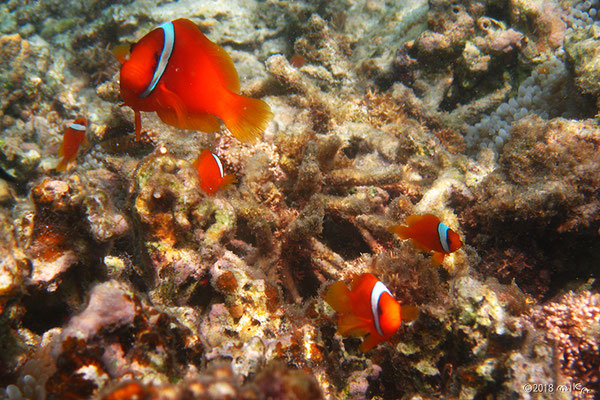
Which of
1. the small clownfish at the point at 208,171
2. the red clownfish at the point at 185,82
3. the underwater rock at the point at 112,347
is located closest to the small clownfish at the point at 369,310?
the underwater rock at the point at 112,347

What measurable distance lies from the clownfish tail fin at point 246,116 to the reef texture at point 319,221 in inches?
51.6

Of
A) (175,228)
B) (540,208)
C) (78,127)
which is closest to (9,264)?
(175,228)

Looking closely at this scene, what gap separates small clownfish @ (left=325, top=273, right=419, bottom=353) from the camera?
212 centimetres

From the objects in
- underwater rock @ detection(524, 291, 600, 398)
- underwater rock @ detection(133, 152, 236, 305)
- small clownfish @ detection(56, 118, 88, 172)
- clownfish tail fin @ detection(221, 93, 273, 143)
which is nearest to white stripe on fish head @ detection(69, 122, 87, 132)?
small clownfish @ detection(56, 118, 88, 172)

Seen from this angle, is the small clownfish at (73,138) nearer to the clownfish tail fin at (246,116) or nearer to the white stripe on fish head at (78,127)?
the white stripe on fish head at (78,127)

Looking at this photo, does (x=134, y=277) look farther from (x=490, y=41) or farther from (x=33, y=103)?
(x=490, y=41)

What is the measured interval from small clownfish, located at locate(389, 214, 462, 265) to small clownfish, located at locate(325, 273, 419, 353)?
0.81 metres

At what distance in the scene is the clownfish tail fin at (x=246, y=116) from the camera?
207 cm

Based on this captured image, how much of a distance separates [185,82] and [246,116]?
0.43m

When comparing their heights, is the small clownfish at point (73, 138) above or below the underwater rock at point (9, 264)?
below

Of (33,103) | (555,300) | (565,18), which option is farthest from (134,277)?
(565,18)

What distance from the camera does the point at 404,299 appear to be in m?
3.05

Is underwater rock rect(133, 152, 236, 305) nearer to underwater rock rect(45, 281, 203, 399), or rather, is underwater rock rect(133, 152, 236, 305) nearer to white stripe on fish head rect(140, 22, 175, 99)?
underwater rock rect(45, 281, 203, 399)

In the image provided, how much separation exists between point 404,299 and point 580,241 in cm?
274
